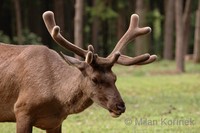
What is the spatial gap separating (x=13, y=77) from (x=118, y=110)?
1443mm

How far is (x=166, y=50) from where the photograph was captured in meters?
33.7

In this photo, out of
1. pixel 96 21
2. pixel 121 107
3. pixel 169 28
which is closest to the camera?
pixel 121 107

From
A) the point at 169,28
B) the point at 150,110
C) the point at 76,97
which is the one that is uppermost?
the point at 76,97

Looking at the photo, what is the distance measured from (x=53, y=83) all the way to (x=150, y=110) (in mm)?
5324

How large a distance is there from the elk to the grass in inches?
99.3

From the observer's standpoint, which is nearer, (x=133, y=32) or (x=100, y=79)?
(x=100, y=79)

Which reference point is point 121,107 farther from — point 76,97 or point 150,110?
point 150,110

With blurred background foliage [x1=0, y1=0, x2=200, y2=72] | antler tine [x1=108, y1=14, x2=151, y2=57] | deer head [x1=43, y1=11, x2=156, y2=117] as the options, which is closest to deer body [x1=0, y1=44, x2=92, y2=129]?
deer head [x1=43, y1=11, x2=156, y2=117]

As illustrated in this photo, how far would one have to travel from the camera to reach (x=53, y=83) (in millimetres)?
7555

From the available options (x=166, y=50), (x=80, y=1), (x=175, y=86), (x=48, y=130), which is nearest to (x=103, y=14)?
(x=166, y=50)

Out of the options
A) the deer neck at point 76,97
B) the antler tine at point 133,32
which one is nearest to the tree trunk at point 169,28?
the antler tine at point 133,32

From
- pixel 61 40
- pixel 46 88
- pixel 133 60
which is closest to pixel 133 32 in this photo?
pixel 133 60

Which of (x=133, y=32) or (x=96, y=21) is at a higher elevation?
(x=133, y=32)

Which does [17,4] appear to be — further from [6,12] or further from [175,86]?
[175,86]
